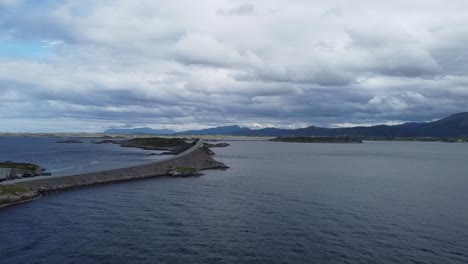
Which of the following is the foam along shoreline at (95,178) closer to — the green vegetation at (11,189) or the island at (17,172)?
the green vegetation at (11,189)

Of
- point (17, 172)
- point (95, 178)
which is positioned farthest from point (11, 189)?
point (17, 172)

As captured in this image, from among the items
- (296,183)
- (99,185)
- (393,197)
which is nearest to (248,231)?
(393,197)

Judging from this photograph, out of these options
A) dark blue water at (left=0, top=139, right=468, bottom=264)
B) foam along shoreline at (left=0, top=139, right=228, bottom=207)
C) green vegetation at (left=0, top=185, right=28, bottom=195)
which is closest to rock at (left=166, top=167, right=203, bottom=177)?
foam along shoreline at (left=0, top=139, right=228, bottom=207)

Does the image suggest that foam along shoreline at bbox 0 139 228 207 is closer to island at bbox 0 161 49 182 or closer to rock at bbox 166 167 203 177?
rock at bbox 166 167 203 177

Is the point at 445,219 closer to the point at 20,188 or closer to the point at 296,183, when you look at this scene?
the point at 296,183

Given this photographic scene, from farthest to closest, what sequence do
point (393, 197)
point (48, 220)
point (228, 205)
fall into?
1. point (393, 197)
2. point (228, 205)
3. point (48, 220)

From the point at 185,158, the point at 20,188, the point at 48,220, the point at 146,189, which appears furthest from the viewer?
the point at 185,158
